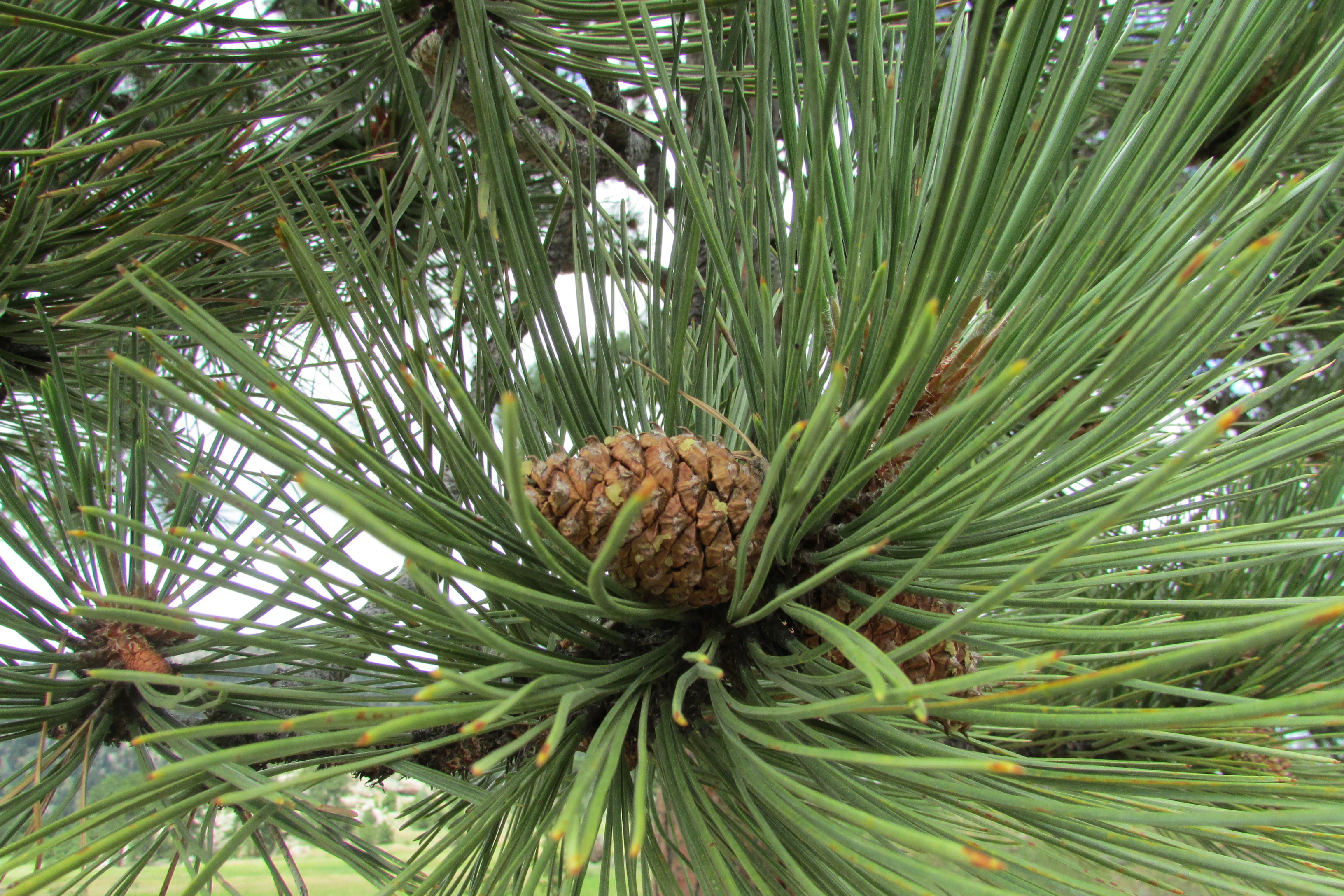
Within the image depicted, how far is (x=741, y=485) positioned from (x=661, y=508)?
40 mm

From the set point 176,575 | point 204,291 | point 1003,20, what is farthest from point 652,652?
point 1003,20

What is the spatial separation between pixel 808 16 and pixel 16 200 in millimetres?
477

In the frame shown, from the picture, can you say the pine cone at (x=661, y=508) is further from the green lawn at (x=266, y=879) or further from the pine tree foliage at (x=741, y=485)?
the green lawn at (x=266, y=879)

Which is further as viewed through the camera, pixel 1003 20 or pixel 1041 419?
pixel 1003 20

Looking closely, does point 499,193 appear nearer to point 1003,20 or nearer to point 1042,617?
point 1042,617

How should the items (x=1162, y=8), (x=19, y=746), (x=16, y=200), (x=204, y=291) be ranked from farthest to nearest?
(x=19, y=746)
(x=1162, y=8)
(x=204, y=291)
(x=16, y=200)

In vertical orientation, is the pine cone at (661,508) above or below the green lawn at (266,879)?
above

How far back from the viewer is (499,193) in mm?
328

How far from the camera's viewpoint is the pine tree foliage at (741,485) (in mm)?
220

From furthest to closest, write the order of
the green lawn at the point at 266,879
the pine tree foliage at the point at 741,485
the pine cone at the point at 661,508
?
the green lawn at the point at 266,879 < the pine cone at the point at 661,508 < the pine tree foliage at the point at 741,485

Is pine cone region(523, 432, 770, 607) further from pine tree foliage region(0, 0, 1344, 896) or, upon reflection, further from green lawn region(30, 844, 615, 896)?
green lawn region(30, 844, 615, 896)

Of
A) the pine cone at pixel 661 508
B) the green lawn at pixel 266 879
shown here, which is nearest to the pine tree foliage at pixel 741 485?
the pine cone at pixel 661 508

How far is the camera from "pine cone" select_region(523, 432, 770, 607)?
12.9 inches

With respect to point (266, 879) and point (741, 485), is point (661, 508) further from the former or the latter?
point (266, 879)
